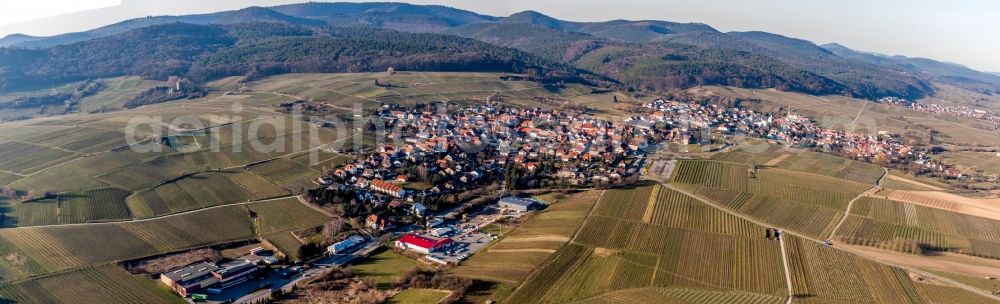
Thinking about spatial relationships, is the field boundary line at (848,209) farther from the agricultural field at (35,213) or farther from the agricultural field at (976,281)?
the agricultural field at (35,213)

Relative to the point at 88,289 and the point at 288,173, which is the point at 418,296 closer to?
the point at 88,289

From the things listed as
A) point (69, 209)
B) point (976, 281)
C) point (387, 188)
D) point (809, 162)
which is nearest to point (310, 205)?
point (387, 188)

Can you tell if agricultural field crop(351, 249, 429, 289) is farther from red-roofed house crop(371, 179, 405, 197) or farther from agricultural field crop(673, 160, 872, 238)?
agricultural field crop(673, 160, 872, 238)

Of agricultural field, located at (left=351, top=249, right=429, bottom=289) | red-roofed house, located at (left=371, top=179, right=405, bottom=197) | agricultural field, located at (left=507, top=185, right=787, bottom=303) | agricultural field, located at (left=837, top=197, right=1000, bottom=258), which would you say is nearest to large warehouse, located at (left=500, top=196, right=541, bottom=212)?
agricultural field, located at (left=507, top=185, right=787, bottom=303)

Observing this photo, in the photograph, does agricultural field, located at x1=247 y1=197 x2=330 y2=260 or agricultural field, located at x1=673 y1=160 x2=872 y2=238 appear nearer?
agricultural field, located at x1=247 y1=197 x2=330 y2=260

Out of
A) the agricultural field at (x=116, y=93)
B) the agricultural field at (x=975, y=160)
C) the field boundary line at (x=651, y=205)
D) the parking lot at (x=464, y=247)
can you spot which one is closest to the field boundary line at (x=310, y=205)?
the parking lot at (x=464, y=247)

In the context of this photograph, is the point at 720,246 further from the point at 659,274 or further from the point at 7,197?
the point at 7,197
